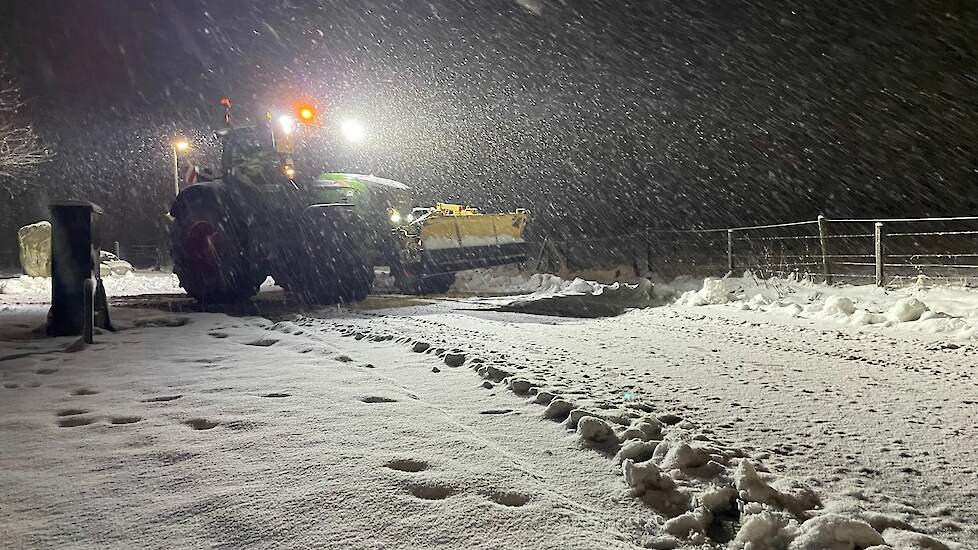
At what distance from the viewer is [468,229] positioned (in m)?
12.9

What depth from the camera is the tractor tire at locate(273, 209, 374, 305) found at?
911 centimetres

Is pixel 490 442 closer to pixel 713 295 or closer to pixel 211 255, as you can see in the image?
pixel 713 295

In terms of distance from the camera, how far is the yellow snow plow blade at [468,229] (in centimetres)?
1211

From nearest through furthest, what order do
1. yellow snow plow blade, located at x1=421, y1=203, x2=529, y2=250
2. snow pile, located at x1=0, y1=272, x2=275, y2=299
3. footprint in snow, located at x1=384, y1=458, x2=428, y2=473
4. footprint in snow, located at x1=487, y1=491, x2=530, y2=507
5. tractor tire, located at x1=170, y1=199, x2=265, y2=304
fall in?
footprint in snow, located at x1=487, y1=491, x2=530, y2=507
footprint in snow, located at x1=384, y1=458, x2=428, y2=473
tractor tire, located at x1=170, y1=199, x2=265, y2=304
yellow snow plow blade, located at x1=421, y1=203, x2=529, y2=250
snow pile, located at x1=0, y1=272, x2=275, y2=299

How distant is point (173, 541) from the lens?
5.93ft

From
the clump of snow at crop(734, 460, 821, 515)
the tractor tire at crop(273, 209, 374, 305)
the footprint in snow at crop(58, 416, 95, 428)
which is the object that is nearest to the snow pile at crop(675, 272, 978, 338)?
the clump of snow at crop(734, 460, 821, 515)

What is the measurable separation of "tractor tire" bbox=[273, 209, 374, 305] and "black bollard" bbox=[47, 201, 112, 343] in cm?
331

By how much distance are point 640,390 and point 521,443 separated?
1.39 m

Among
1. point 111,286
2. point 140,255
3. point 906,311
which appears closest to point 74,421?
point 906,311

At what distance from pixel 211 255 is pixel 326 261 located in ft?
6.54

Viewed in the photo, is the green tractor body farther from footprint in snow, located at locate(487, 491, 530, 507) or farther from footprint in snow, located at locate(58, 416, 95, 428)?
footprint in snow, located at locate(487, 491, 530, 507)

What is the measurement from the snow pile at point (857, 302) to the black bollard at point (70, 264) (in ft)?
24.6

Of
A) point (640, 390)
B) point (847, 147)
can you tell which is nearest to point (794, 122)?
point (847, 147)

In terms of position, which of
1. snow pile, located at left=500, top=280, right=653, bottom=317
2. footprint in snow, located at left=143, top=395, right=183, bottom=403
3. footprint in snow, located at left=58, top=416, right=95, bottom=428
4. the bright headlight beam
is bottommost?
snow pile, located at left=500, top=280, right=653, bottom=317
